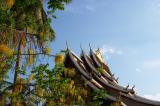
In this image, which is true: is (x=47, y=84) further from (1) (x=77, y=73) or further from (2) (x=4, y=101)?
(1) (x=77, y=73)

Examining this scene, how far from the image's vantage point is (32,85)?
8.02 meters

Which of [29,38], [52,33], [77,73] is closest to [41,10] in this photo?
[52,33]

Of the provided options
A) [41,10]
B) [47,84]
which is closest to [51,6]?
[47,84]

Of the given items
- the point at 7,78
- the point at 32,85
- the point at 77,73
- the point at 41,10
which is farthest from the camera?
the point at 77,73

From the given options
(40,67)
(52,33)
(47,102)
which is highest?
(52,33)

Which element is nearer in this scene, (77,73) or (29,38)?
(29,38)

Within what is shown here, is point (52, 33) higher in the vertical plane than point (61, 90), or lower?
higher

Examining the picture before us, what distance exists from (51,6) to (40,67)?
1.20m

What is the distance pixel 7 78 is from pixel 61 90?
1.07m

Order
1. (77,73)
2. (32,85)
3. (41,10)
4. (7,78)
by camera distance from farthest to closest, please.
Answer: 1. (77,73)
2. (41,10)
3. (7,78)
4. (32,85)

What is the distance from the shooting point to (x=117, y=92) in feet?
77.0

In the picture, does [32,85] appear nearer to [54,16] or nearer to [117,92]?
[54,16]

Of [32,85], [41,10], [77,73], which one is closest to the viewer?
[32,85]

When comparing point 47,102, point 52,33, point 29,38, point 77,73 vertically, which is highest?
point 77,73
